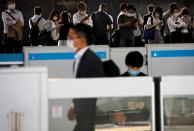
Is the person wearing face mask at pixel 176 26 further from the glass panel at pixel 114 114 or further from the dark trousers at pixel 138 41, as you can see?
the glass panel at pixel 114 114

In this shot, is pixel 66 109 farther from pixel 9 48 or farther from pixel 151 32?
pixel 151 32

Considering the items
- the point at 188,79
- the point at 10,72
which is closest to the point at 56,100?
the point at 10,72

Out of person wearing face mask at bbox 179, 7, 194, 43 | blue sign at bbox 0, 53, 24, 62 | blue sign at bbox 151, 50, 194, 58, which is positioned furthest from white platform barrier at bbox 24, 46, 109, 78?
person wearing face mask at bbox 179, 7, 194, 43

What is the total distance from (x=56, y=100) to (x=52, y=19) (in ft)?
30.0

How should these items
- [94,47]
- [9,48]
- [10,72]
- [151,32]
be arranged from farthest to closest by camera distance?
[151,32]
[9,48]
[94,47]
[10,72]

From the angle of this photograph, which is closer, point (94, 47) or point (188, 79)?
point (188, 79)

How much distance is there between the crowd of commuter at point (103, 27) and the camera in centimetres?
1260

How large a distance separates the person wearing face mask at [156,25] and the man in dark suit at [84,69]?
8.60m

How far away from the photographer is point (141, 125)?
15.1 ft

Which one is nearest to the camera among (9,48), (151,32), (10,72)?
(10,72)

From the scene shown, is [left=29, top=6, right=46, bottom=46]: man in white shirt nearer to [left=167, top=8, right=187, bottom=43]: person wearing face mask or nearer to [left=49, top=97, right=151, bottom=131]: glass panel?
[left=167, top=8, right=187, bottom=43]: person wearing face mask

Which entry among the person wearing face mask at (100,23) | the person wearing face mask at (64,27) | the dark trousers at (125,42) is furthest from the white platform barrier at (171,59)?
the person wearing face mask at (100,23)

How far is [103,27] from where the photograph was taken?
1337 centimetres

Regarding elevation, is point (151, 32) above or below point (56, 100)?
above
